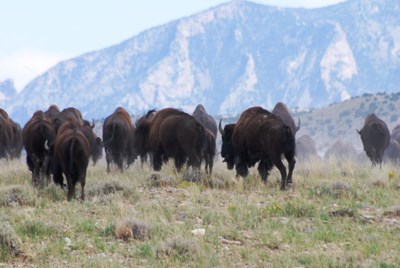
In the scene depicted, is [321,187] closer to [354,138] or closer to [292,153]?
[292,153]

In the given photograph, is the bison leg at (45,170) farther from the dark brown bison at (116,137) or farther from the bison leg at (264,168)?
the bison leg at (264,168)

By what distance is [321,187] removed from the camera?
47.8 ft

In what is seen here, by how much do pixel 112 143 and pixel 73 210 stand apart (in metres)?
7.04

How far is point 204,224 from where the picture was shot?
456 inches

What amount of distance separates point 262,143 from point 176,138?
87.4 inches

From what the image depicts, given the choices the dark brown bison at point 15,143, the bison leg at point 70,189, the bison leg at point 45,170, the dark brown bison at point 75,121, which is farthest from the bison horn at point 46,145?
the dark brown bison at point 15,143

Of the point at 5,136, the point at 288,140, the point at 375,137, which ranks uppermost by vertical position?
the point at 288,140

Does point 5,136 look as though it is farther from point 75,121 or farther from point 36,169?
point 36,169

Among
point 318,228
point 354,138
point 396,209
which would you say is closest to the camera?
point 318,228

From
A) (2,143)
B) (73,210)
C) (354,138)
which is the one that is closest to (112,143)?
(2,143)

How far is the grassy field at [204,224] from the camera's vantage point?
9.62 meters

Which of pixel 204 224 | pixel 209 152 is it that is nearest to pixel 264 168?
pixel 209 152

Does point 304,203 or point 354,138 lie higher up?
point 304,203

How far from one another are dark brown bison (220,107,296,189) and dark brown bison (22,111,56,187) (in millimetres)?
3761
